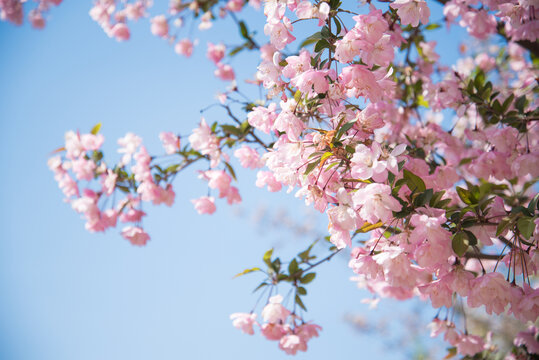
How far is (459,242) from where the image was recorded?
843mm

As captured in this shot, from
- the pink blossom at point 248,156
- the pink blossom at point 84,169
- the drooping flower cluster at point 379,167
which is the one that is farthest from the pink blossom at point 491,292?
the pink blossom at point 84,169

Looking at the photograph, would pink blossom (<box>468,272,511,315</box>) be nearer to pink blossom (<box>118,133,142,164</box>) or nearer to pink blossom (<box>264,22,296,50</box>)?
pink blossom (<box>264,22,296,50</box>)

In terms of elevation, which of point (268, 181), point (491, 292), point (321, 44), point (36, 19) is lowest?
point (491, 292)

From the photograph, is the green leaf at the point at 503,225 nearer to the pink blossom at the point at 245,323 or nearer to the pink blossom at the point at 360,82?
the pink blossom at the point at 360,82

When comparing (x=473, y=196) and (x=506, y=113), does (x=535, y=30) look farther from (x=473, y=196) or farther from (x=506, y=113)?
(x=473, y=196)

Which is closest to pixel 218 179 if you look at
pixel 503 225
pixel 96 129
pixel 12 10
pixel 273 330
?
pixel 273 330

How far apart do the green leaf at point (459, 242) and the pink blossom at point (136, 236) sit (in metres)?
1.48

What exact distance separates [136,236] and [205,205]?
0.41 m

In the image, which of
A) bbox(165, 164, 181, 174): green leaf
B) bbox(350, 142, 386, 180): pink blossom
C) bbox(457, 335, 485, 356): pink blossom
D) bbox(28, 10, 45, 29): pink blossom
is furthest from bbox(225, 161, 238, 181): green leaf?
bbox(28, 10, 45, 29): pink blossom

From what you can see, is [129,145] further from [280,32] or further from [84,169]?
[280,32]

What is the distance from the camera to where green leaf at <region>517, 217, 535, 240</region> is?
812mm

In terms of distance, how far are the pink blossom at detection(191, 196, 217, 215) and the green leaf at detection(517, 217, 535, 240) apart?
1.26 m

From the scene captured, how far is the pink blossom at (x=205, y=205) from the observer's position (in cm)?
180

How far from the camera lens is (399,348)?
17.4 ft
